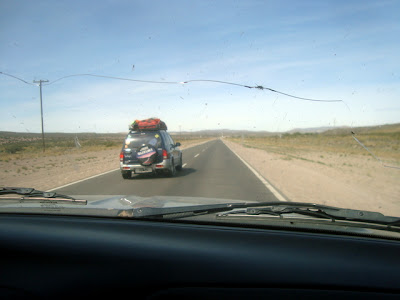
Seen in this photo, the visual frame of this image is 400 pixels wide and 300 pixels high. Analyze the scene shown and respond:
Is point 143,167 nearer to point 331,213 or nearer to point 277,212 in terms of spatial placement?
point 277,212

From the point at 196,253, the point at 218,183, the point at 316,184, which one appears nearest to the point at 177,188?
the point at 218,183

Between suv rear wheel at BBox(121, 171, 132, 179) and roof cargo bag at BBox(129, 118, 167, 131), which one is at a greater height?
roof cargo bag at BBox(129, 118, 167, 131)

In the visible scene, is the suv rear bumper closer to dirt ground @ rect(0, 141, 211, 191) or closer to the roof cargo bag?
the roof cargo bag

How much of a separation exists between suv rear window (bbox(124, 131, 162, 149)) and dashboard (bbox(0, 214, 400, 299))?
34.2 ft

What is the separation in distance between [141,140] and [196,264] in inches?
435

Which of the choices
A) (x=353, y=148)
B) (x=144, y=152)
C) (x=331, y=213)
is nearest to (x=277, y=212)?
(x=331, y=213)

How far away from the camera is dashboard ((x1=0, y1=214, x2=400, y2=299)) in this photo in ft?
5.75

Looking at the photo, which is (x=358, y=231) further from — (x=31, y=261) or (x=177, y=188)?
(x=177, y=188)

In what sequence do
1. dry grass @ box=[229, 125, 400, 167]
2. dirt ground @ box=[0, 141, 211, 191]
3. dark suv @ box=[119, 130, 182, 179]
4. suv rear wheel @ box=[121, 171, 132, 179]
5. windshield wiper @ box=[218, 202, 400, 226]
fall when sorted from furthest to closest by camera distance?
dry grass @ box=[229, 125, 400, 167], suv rear wheel @ box=[121, 171, 132, 179], dark suv @ box=[119, 130, 182, 179], dirt ground @ box=[0, 141, 211, 191], windshield wiper @ box=[218, 202, 400, 226]

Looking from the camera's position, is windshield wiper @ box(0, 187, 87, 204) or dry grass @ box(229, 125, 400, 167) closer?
windshield wiper @ box(0, 187, 87, 204)

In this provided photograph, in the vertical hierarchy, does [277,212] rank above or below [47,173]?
above

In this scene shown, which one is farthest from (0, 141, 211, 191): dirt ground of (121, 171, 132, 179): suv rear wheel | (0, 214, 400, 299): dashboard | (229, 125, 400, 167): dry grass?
(229, 125, 400, 167): dry grass

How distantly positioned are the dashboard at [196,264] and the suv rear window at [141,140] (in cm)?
1042

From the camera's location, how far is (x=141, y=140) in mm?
12625
